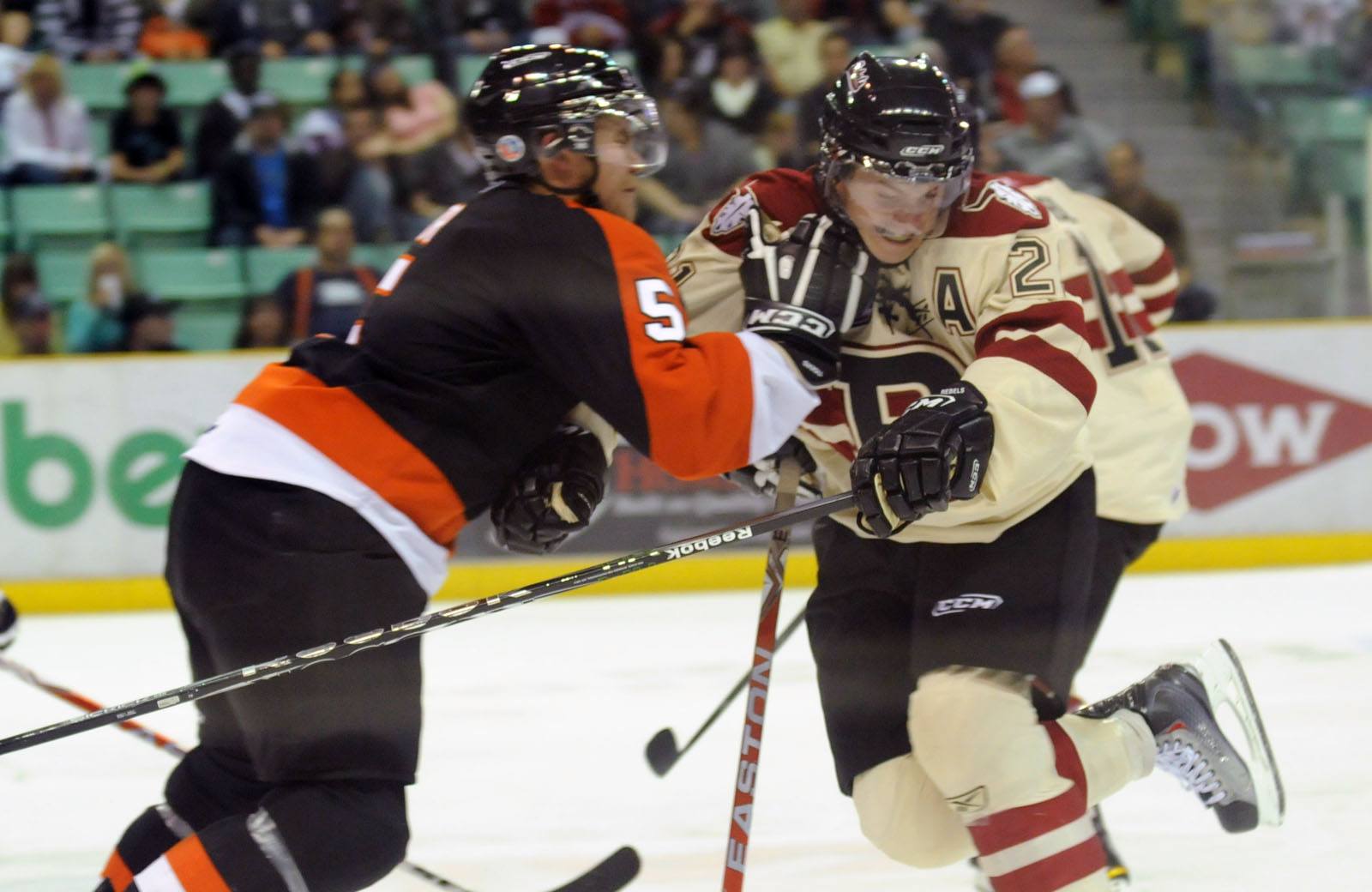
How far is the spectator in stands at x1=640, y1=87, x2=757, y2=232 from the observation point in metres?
5.43

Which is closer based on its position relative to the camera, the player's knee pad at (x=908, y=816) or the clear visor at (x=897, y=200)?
the clear visor at (x=897, y=200)

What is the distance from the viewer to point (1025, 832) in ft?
6.97

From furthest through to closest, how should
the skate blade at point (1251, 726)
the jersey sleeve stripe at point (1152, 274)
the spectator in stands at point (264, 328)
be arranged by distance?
Result: the spectator in stands at point (264, 328)
the jersey sleeve stripe at point (1152, 274)
the skate blade at point (1251, 726)

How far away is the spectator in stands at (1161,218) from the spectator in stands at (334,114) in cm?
264

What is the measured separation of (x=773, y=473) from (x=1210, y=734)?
31.2 inches

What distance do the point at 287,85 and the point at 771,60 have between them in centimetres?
176

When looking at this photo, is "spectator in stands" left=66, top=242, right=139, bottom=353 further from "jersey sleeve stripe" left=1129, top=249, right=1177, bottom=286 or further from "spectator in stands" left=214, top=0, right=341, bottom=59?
"jersey sleeve stripe" left=1129, top=249, right=1177, bottom=286

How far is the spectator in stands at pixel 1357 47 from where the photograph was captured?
19.8 feet

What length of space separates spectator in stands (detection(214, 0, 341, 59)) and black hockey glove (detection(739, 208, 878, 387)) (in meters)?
4.38

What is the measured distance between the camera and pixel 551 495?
2.25m

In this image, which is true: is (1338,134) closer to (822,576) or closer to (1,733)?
(822,576)

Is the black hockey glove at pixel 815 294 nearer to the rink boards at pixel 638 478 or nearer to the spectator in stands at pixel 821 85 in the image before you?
the rink boards at pixel 638 478

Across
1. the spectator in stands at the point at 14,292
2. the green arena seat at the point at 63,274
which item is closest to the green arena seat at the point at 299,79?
the green arena seat at the point at 63,274

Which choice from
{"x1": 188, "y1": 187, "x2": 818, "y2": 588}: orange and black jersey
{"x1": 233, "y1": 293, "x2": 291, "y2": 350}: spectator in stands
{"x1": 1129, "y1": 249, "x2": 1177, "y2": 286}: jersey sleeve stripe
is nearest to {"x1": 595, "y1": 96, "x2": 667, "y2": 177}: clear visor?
{"x1": 188, "y1": 187, "x2": 818, "y2": 588}: orange and black jersey
